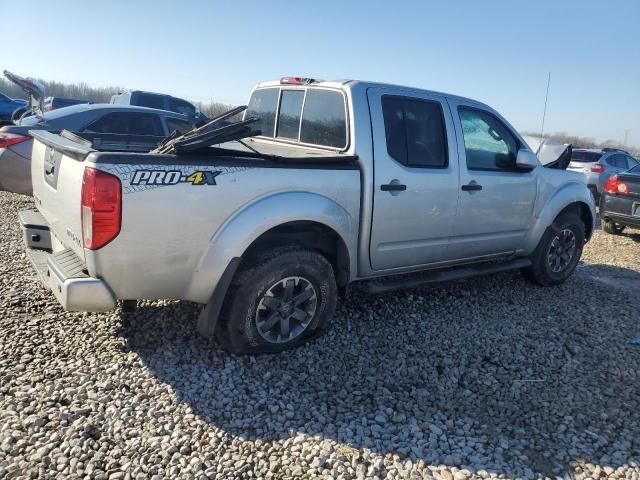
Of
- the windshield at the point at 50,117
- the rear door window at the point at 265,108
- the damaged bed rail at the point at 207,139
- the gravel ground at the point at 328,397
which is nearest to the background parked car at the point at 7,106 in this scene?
the windshield at the point at 50,117

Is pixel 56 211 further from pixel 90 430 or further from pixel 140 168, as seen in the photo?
pixel 90 430

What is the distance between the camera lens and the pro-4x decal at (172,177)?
287 cm

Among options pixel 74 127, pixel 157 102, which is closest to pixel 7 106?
pixel 157 102

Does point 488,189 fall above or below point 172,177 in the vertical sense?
below

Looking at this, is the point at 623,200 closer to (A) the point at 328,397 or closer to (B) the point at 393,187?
(B) the point at 393,187

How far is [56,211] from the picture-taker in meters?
3.42

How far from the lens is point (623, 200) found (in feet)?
29.0

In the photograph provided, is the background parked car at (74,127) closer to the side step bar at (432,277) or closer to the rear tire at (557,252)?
the side step bar at (432,277)

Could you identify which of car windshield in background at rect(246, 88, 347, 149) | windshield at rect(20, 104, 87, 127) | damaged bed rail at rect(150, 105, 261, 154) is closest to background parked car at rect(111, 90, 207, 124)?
windshield at rect(20, 104, 87, 127)

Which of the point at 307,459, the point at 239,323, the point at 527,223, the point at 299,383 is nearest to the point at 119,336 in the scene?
the point at 239,323

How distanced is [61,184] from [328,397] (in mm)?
2263

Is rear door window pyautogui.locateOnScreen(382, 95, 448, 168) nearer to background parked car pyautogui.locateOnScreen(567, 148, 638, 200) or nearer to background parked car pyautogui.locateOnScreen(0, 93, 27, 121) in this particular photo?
background parked car pyautogui.locateOnScreen(567, 148, 638, 200)

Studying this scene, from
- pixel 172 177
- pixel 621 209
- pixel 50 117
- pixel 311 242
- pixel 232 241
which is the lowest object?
pixel 621 209

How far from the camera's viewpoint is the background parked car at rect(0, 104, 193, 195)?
21.9ft
